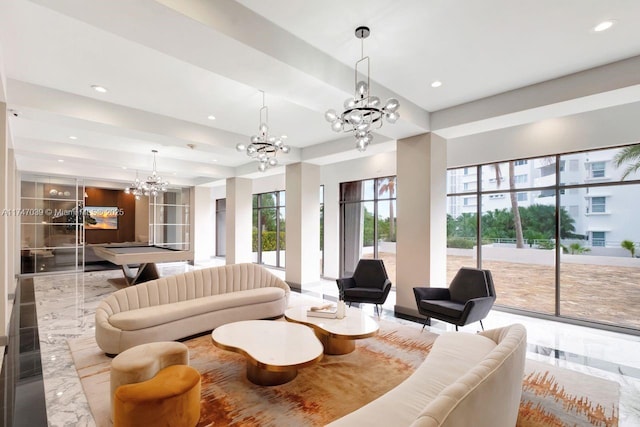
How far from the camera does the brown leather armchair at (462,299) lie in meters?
4.15

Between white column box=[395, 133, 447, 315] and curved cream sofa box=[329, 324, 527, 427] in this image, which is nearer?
curved cream sofa box=[329, 324, 527, 427]

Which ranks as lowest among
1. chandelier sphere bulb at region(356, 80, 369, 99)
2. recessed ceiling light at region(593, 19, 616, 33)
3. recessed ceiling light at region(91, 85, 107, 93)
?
chandelier sphere bulb at region(356, 80, 369, 99)

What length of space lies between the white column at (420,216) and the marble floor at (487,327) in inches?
28.4

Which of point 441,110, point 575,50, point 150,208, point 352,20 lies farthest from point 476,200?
point 150,208

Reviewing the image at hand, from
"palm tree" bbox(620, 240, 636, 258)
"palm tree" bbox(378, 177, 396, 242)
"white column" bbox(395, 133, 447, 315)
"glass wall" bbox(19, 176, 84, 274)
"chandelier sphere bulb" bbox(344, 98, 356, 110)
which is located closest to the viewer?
"chandelier sphere bulb" bbox(344, 98, 356, 110)

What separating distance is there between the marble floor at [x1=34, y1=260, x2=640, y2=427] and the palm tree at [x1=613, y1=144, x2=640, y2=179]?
246 cm

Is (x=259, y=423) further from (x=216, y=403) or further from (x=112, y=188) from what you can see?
(x=112, y=188)

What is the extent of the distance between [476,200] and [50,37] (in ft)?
22.4

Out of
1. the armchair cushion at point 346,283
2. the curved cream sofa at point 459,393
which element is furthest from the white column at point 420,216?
the curved cream sofa at point 459,393

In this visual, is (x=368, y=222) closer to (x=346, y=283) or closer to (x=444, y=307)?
(x=346, y=283)

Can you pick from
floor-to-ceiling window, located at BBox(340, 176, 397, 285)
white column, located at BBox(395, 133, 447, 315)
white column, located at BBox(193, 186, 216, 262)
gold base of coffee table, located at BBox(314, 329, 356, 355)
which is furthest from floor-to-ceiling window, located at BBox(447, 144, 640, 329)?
white column, located at BBox(193, 186, 216, 262)

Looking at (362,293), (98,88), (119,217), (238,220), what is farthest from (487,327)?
(119,217)

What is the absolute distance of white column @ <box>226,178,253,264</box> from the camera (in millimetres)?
10109

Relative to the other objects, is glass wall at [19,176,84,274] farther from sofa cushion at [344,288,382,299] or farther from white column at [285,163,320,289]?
sofa cushion at [344,288,382,299]
